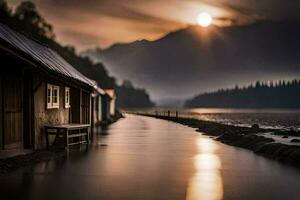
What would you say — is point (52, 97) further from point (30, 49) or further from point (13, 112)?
point (13, 112)

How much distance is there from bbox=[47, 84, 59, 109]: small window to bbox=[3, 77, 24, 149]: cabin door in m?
2.91

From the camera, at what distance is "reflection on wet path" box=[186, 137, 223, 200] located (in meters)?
9.99

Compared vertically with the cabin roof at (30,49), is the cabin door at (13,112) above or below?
below

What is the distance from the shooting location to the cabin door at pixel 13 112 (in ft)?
54.3

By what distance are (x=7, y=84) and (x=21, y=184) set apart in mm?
6568

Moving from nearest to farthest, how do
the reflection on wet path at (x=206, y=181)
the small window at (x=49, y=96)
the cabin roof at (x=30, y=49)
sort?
1. the reflection on wet path at (x=206, y=181)
2. the cabin roof at (x=30, y=49)
3. the small window at (x=49, y=96)

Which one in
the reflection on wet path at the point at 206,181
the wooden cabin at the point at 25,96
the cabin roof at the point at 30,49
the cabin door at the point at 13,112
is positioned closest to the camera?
the reflection on wet path at the point at 206,181

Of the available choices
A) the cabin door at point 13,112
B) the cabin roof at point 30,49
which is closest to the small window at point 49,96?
the cabin roof at point 30,49

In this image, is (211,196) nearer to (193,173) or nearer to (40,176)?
(193,173)

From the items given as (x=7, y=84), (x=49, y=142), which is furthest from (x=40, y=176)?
(x=49, y=142)

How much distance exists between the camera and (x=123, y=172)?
13453 mm

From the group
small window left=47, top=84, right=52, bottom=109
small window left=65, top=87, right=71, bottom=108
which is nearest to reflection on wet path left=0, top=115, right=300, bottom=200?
small window left=47, top=84, right=52, bottom=109

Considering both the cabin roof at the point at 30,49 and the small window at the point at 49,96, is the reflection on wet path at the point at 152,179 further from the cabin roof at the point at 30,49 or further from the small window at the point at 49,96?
the cabin roof at the point at 30,49

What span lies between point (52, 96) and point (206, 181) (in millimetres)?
11674
